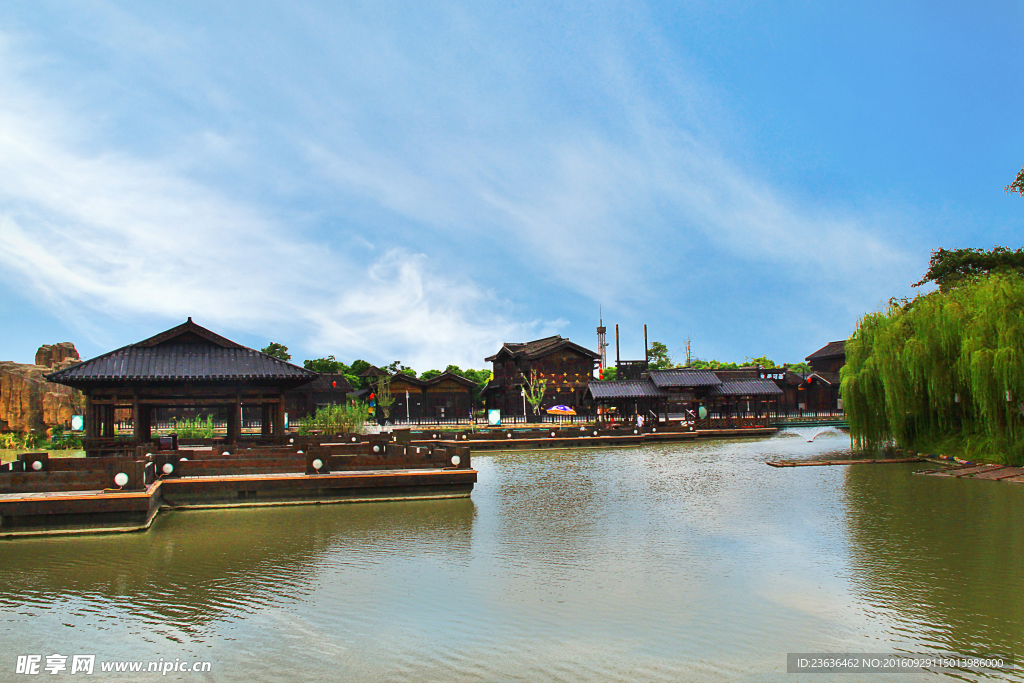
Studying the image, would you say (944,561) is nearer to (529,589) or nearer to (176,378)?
(529,589)

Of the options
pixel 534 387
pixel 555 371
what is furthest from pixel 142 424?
pixel 555 371

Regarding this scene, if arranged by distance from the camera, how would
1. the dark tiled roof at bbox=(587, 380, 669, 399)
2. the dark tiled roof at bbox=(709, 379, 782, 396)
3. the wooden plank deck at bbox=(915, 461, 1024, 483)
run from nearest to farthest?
1. the wooden plank deck at bbox=(915, 461, 1024, 483)
2. the dark tiled roof at bbox=(587, 380, 669, 399)
3. the dark tiled roof at bbox=(709, 379, 782, 396)

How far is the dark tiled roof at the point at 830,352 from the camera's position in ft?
214

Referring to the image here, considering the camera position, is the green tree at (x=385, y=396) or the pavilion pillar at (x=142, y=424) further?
the green tree at (x=385, y=396)

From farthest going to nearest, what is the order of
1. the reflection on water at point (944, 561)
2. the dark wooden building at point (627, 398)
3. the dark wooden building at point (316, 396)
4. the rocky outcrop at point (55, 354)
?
the dark wooden building at point (316, 396), the dark wooden building at point (627, 398), the rocky outcrop at point (55, 354), the reflection on water at point (944, 561)

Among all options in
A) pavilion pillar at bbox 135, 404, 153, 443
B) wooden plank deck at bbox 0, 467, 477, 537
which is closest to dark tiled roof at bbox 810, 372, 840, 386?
wooden plank deck at bbox 0, 467, 477, 537

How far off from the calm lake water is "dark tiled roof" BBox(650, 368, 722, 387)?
30201 mm

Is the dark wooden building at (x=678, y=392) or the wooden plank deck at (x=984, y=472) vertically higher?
the dark wooden building at (x=678, y=392)

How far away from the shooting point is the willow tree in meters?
19.0

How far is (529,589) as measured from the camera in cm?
854

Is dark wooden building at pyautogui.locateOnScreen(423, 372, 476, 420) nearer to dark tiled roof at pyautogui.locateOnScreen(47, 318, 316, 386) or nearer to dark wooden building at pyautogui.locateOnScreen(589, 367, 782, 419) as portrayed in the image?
dark wooden building at pyautogui.locateOnScreen(589, 367, 782, 419)

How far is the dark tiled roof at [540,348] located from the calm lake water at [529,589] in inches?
1536

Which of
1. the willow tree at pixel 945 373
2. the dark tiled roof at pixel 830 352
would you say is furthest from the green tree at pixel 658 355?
the willow tree at pixel 945 373

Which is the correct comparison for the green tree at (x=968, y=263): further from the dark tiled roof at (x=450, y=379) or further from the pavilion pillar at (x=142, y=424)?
the pavilion pillar at (x=142, y=424)
